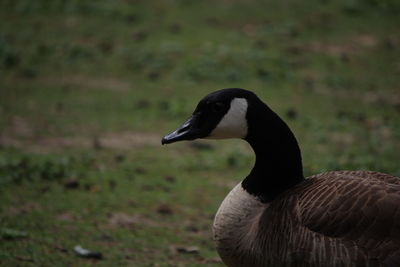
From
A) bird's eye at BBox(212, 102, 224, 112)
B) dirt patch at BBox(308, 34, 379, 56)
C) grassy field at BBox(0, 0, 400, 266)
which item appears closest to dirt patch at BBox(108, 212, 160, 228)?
grassy field at BBox(0, 0, 400, 266)

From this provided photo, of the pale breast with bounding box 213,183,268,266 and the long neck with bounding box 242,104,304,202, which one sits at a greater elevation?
the long neck with bounding box 242,104,304,202

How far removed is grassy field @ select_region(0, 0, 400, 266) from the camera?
6.08 m

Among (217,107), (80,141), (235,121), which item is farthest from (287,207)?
(80,141)

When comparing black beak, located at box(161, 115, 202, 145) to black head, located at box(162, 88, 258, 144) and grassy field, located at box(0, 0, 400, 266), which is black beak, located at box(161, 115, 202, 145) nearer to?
black head, located at box(162, 88, 258, 144)

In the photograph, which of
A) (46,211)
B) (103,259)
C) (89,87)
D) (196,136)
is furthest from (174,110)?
(196,136)

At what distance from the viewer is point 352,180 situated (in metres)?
4.17

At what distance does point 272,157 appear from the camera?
4.44 m

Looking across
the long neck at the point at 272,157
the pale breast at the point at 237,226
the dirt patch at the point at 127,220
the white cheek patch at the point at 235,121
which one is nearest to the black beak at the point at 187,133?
the white cheek patch at the point at 235,121

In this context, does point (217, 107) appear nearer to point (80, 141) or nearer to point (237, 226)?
point (237, 226)

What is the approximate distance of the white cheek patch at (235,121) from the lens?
4.40m

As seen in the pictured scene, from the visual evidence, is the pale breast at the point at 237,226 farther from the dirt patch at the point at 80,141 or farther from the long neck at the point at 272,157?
the dirt patch at the point at 80,141

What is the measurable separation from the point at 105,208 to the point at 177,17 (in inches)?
289

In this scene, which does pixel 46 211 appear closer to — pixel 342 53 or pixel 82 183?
pixel 82 183

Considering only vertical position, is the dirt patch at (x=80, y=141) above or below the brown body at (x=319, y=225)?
below
